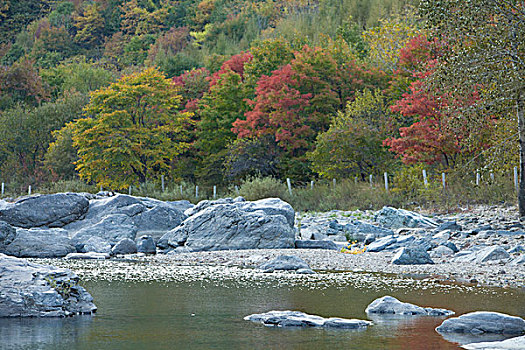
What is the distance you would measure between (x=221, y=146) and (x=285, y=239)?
911 inches

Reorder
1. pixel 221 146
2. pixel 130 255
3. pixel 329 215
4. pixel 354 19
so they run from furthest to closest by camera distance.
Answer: pixel 354 19 < pixel 221 146 < pixel 329 215 < pixel 130 255

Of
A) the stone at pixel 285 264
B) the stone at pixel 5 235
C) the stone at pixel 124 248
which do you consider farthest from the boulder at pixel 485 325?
the stone at pixel 5 235

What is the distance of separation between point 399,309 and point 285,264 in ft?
14.1

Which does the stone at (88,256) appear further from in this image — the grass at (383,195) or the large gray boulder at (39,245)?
the grass at (383,195)

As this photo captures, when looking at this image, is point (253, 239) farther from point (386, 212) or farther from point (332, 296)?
point (332, 296)

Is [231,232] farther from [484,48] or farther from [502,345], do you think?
[502,345]

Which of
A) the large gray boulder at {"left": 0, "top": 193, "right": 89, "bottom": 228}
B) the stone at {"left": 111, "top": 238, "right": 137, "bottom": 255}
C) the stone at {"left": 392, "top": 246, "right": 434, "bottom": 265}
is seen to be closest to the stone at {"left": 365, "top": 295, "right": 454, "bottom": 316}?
the stone at {"left": 392, "top": 246, "right": 434, "bottom": 265}

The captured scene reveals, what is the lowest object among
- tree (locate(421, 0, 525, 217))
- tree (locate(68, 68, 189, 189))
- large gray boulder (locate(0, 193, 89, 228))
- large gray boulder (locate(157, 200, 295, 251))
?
large gray boulder (locate(157, 200, 295, 251))

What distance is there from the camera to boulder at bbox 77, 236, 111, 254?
14.5 metres

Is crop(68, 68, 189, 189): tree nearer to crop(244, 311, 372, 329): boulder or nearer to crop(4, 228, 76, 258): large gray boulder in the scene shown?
crop(4, 228, 76, 258): large gray boulder

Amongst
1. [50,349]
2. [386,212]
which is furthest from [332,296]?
[386,212]

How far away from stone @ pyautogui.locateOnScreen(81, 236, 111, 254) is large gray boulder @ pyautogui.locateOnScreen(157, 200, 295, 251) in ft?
4.07

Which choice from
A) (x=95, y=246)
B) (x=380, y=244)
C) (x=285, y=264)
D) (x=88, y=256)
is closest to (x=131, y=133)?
(x=95, y=246)

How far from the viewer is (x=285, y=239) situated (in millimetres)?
14422
